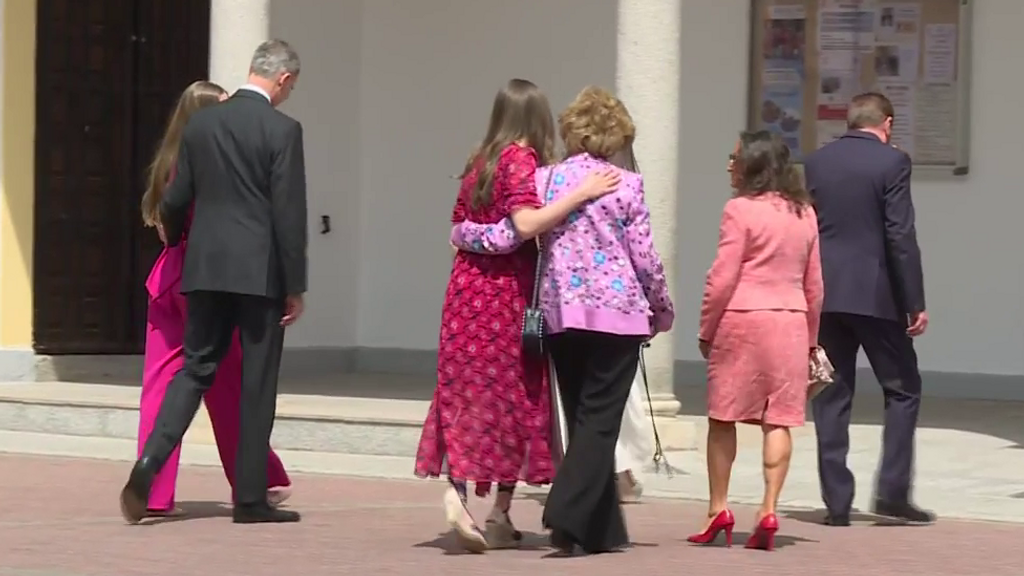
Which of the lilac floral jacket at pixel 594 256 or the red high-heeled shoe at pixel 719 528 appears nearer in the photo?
the lilac floral jacket at pixel 594 256

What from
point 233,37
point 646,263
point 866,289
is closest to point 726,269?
point 646,263

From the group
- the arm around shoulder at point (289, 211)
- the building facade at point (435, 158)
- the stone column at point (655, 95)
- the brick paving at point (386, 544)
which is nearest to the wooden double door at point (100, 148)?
the building facade at point (435, 158)

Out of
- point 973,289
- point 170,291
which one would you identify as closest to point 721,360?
point 170,291

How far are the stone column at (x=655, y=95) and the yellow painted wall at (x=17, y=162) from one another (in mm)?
4593

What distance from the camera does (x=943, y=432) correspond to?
11141 millimetres

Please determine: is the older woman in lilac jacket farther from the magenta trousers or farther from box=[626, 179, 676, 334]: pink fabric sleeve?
the magenta trousers

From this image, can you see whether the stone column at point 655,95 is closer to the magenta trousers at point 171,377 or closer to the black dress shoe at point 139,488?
the magenta trousers at point 171,377

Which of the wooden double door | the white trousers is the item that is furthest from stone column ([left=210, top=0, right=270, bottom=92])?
the white trousers

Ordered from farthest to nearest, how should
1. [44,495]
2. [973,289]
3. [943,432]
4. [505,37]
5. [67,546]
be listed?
[505,37] < [973,289] < [943,432] < [44,495] < [67,546]

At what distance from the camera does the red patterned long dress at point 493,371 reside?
727cm

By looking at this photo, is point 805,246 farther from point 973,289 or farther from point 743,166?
point 973,289

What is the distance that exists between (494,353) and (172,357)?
1645mm

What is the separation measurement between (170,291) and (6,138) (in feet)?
16.6

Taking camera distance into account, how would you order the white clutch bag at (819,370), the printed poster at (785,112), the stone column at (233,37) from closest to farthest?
the white clutch bag at (819,370) → the stone column at (233,37) → the printed poster at (785,112)
